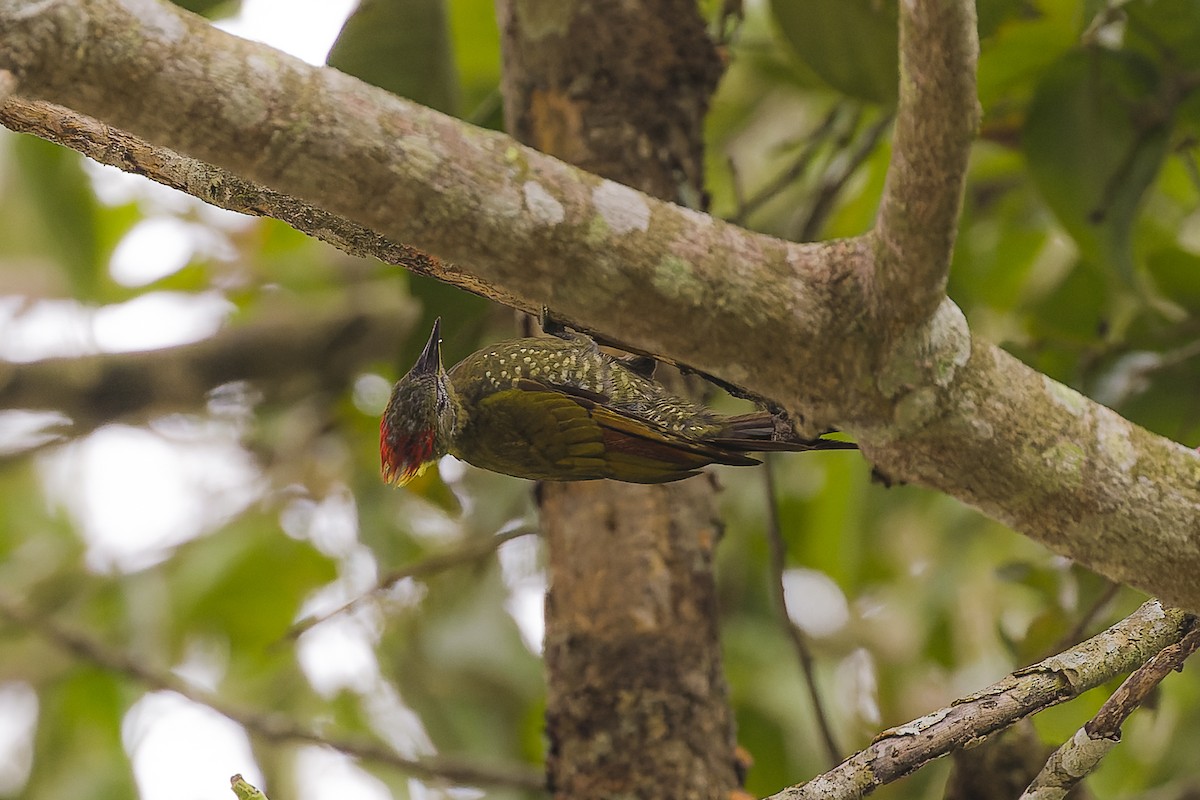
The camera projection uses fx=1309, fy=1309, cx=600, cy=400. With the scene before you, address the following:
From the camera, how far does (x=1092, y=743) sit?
148 cm

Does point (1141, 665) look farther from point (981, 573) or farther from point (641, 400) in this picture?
point (981, 573)

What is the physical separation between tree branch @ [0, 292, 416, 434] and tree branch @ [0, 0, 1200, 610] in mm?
2562

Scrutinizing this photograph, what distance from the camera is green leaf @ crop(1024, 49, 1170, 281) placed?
2900mm

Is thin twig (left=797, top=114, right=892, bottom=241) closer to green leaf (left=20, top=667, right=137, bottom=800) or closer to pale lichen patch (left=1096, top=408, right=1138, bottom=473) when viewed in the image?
pale lichen patch (left=1096, top=408, right=1138, bottom=473)

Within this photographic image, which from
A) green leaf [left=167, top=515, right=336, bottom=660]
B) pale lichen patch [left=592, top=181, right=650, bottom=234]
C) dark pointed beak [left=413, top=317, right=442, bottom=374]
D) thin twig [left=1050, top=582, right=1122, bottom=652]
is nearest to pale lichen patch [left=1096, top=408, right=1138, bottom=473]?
pale lichen patch [left=592, top=181, right=650, bottom=234]

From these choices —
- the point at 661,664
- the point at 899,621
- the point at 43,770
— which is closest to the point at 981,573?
the point at 899,621

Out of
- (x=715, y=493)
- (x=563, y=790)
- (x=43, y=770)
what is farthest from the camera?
(x=43, y=770)

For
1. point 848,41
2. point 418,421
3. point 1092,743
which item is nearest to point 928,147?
point 1092,743

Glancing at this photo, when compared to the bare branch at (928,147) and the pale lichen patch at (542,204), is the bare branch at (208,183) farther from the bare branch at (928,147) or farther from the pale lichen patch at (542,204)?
the bare branch at (928,147)

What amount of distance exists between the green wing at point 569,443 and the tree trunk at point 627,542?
42 centimetres

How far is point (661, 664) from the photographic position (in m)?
2.33

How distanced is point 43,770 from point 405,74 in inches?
A: 117

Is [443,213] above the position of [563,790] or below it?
above

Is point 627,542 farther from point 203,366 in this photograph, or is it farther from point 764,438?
point 203,366
